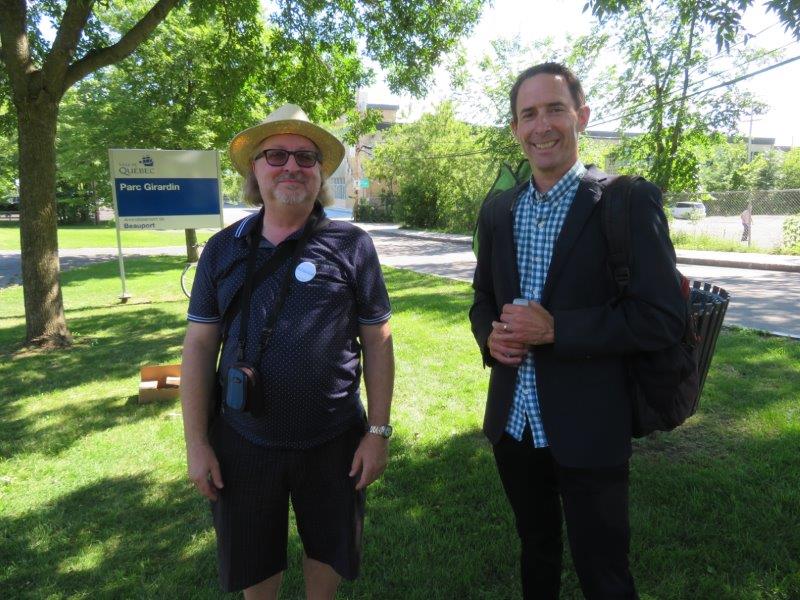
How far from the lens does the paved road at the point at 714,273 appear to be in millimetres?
8266

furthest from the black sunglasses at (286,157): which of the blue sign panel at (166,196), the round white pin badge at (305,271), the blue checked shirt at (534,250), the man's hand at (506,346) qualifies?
the blue sign panel at (166,196)

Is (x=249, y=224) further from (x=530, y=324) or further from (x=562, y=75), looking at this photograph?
(x=562, y=75)

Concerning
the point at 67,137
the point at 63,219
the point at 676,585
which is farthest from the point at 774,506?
the point at 63,219

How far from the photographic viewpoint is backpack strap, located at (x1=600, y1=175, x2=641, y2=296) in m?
1.65

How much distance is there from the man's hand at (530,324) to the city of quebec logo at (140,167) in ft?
33.1

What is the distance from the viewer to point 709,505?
314 cm

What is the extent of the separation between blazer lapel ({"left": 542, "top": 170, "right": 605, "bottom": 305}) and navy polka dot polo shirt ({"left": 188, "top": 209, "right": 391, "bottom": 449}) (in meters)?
0.65

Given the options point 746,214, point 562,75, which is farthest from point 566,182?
point 746,214

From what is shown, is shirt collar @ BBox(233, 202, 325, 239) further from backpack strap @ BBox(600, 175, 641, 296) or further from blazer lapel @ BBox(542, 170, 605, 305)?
backpack strap @ BBox(600, 175, 641, 296)

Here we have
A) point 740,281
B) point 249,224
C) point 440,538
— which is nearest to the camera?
point 249,224

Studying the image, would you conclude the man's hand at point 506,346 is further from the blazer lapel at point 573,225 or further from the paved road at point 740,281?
the paved road at point 740,281

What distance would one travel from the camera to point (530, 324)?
172cm

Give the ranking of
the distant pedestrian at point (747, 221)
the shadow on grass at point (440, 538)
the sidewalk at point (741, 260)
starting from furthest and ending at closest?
1. the distant pedestrian at point (747, 221)
2. the sidewalk at point (741, 260)
3. the shadow on grass at point (440, 538)

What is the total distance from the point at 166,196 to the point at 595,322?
411 inches
